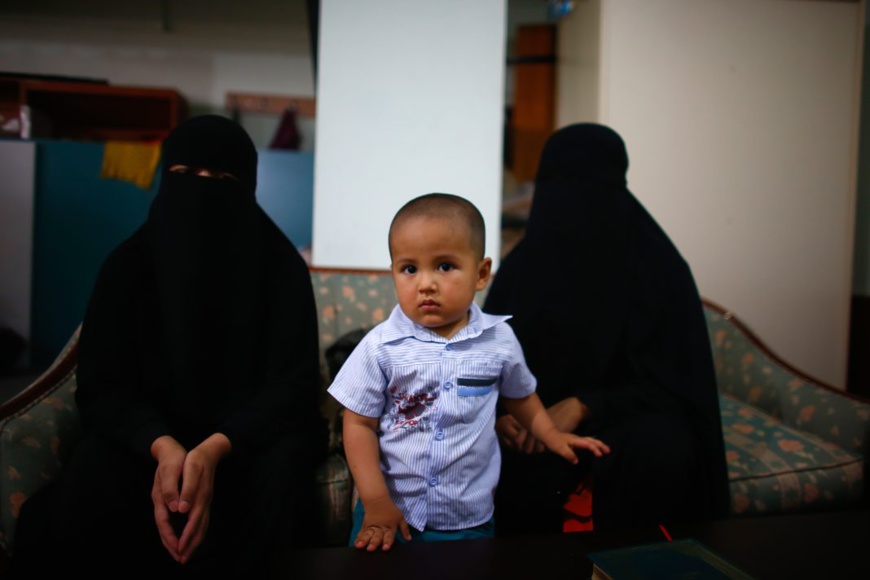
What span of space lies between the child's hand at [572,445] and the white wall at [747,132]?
56.5 inches

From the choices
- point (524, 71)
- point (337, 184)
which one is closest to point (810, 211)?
point (524, 71)

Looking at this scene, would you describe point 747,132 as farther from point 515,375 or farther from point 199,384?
point 199,384

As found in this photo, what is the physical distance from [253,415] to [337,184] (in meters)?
1.03

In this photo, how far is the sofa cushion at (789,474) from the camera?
3.95 ft

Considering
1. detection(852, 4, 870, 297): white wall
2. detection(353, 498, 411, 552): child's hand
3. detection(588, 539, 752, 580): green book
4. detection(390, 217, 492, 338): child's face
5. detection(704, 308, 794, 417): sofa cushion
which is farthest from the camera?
detection(852, 4, 870, 297): white wall

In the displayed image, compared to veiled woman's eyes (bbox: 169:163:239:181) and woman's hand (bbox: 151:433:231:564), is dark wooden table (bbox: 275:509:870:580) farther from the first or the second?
veiled woman's eyes (bbox: 169:163:239:181)

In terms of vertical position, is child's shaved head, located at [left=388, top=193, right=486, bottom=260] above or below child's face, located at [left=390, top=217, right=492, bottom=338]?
above

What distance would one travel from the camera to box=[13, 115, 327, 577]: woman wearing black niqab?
2.83 ft

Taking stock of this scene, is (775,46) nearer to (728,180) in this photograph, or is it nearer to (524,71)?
(728,180)

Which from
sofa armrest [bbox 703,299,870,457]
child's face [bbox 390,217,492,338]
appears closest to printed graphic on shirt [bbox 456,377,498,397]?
child's face [bbox 390,217,492,338]

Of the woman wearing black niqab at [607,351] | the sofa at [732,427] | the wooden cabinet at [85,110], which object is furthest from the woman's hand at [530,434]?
the wooden cabinet at [85,110]

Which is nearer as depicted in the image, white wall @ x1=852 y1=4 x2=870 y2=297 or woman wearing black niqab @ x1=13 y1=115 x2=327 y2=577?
woman wearing black niqab @ x1=13 y1=115 x2=327 y2=577

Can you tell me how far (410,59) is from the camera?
185 centimetres

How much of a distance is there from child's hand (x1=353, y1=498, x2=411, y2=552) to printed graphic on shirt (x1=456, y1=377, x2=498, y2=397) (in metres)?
0.21
